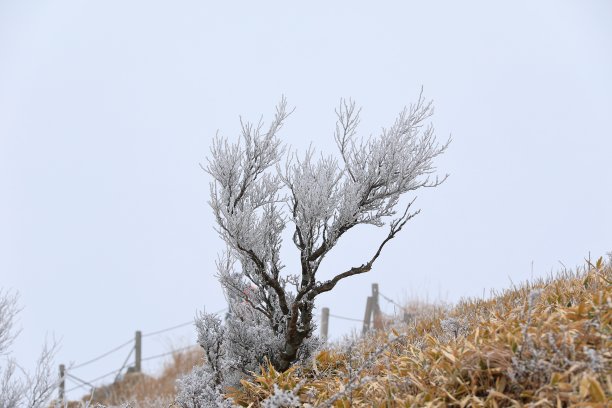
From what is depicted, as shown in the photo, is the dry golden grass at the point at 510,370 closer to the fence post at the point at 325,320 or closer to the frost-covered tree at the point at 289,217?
the frost-covered tree at the point at 289,217

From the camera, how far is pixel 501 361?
381cm

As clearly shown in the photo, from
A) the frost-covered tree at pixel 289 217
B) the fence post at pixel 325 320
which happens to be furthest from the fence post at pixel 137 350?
the frost-covered tree at pixel 289 217

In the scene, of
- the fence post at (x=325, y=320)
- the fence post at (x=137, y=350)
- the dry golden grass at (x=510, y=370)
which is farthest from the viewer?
the fence post at (x=137, y=350)

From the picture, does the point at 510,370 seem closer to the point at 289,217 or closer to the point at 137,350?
the point at 289,217

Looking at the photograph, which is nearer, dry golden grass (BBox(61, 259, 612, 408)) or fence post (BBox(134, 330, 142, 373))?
dry golden grass (BBox(61, 259, 612, 408))

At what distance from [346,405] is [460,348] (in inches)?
38.1

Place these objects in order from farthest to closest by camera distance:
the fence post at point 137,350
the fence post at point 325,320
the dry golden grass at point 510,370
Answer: the fence post at point 137,350 < the fence post at point 325,320 < the dry golden grass at point 510,370

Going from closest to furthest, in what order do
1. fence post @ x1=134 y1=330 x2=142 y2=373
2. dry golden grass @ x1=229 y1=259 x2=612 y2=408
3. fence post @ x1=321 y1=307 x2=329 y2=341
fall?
dry golden grass @ x1=229 y1=259 x2=612 y2=408, fence post @ x1=321 y1=307 x2=329 y2=341, fence post @ x1=134 y1=330 x2=142 y2=373

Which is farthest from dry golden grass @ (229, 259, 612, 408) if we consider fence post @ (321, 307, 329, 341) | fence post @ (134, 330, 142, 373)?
fence post @ (134, 330, 142, 373)

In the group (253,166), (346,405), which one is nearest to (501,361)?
(346,405)

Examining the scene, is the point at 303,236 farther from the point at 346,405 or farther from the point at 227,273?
the point at 346,405

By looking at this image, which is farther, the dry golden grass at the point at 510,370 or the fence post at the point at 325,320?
A: the fence post at the point at 325,320

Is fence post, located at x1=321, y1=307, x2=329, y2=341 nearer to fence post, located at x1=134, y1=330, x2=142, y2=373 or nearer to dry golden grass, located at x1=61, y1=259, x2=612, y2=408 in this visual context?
fence post, located at x1=134, y1=330, x2=142, y2=373

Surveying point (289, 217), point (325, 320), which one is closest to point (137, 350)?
point (325, 320)
